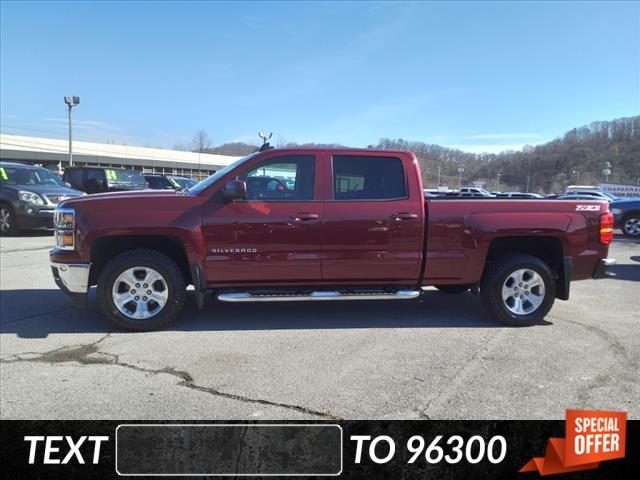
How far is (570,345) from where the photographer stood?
4.62 metres

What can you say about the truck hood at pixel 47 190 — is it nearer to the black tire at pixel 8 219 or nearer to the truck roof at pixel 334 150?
the black tire at pixel 8 219

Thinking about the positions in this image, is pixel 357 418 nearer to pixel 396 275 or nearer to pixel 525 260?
pixel 396 275

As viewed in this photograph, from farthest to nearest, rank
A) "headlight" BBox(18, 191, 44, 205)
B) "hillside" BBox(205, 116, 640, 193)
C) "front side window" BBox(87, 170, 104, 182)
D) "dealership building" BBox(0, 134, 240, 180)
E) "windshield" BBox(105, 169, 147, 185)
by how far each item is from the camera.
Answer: "hillside" BBox(205, 116, 640, 193) → "dealership building" BBox(0, 134, 240, 180) → "windshield" BBox(105, 169, 147, 185) → "front side window" BBox(87, 170, 104, 182) → "headlight" BBox(18, 191, 44, 205)

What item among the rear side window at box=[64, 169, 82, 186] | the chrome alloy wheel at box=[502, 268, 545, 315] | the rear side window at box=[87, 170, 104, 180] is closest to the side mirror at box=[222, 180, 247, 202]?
the chrome alloy wheel at box=[502, 268, 545, 315]

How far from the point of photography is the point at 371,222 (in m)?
4.97

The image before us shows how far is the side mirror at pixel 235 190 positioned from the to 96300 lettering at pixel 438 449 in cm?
275

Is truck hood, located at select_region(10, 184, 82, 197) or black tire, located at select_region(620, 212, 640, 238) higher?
truck hood, located at select_region(10, 184, 82, 197)

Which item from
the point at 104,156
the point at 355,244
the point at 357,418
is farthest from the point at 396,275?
the point at 104,156

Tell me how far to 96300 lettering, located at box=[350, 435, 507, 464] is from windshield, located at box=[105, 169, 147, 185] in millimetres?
15861

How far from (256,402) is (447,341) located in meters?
2.17

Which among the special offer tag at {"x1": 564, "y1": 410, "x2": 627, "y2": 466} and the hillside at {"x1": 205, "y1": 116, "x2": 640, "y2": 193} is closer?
the special offer tag at {"x1": 564, "y1": 410, "x2": 627, "y2": 466}

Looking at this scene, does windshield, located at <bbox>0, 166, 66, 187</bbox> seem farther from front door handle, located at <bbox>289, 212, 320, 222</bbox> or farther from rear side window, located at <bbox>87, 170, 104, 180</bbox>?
front door handle, located at <bbox>289, 212, 320, 222</bbox>

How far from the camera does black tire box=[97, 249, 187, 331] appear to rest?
4809 millimetres

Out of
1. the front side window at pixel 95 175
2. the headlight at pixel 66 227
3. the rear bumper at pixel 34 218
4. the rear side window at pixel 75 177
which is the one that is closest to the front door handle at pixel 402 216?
the headlight at pixel 66 227
